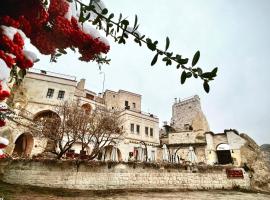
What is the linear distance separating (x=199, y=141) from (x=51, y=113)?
24.0 m

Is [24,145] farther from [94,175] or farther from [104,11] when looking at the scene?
[104,11]

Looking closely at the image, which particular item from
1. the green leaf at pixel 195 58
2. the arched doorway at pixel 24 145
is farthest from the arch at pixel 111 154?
the green leaf at pixel 195 58

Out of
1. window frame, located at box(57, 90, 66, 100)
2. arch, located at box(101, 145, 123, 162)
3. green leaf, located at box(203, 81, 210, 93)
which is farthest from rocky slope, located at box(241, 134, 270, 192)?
window frame, located at box(57, 90, 66, 100)

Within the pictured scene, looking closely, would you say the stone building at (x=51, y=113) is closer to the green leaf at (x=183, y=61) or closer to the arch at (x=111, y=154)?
the arch at (x=111, y=154)

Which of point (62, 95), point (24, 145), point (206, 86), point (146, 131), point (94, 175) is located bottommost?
point (94, 175)

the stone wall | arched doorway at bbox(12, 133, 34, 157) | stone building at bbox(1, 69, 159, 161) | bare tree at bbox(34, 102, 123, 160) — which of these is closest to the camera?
the stone wall

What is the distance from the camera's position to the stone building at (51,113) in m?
21.5

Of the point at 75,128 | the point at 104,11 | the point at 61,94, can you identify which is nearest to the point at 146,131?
the point at 61,94

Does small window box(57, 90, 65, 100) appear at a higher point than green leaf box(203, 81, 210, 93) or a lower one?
higher

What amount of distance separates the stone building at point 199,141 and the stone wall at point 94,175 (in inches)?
214

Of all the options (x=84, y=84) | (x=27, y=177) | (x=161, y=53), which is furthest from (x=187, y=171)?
(x=84, y=84)

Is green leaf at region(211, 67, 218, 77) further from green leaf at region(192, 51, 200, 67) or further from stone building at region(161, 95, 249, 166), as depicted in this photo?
stone building at region(161, 95, 249, 166)

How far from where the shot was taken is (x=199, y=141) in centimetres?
3102

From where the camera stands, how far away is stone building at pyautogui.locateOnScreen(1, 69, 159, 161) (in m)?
21.5
